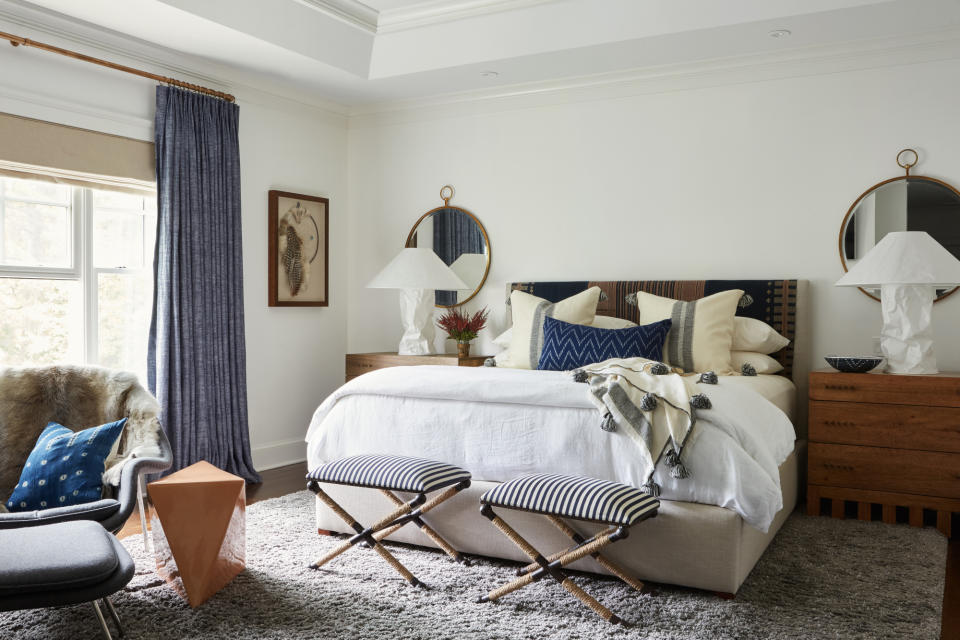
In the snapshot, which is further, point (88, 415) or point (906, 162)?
point (906, 162)

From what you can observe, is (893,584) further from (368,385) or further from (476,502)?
(368,385)

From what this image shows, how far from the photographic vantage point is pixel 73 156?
399cm

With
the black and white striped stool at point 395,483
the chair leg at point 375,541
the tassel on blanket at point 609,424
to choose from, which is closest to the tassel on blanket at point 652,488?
the tassel on blanket at point 609,424

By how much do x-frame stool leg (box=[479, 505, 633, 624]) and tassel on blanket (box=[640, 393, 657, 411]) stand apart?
0.46 m


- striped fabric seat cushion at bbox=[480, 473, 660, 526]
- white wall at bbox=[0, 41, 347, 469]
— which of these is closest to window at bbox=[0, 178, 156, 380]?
white wall at bbox=[0, 41, 347, 469]

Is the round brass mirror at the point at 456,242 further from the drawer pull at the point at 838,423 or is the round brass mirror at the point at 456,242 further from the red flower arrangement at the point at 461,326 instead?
the drawer pull at the point at 838,423

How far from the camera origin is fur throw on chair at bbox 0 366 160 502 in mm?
3014

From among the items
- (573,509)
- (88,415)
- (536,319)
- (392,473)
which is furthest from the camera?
(536,319)

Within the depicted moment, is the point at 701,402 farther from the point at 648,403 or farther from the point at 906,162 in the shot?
the point at 906,162

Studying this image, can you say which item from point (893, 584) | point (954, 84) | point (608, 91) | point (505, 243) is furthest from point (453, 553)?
point (954, 84)

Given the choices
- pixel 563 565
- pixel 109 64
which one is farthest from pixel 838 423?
pixel 109 64

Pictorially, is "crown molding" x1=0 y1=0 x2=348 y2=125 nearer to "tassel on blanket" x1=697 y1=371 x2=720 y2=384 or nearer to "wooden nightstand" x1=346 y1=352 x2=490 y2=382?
"wooden nightstand" x1=346 y1=352 x2=490 y2=382

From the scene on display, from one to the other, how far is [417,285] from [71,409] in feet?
7.07

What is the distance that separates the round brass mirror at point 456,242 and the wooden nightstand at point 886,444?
2288 mm
